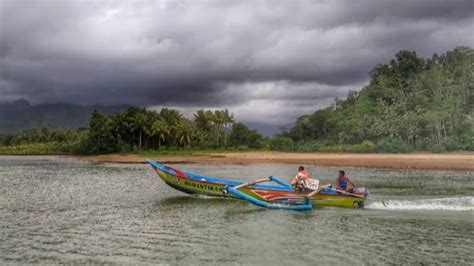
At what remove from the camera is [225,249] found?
15.3 metres

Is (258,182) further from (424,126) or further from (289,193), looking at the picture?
(424,126)

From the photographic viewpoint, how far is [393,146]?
75688mm

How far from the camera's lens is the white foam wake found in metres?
23.3

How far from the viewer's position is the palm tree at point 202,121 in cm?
10631

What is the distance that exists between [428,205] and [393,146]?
178ft

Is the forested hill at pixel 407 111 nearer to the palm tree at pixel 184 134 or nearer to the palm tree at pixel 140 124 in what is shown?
the palm tree at pixel 184 134

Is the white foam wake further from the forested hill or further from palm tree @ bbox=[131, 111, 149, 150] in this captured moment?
palm tree @ bbox=[131, 111, 149, 150]

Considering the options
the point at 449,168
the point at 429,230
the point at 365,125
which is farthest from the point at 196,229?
the point at 365,125

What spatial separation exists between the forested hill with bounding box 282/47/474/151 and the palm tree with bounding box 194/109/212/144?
21339 mm

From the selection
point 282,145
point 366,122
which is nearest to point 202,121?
point 282,145

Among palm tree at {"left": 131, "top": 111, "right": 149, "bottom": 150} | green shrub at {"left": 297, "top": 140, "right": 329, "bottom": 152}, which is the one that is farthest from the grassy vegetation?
green shrub at {"left": 297, "top": 140, "right": 329, "bottom": 152}

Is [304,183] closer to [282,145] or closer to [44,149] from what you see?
A: [282,145]

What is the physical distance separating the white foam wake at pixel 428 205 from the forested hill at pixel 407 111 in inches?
1939

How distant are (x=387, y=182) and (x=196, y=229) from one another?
2279 centimetres
